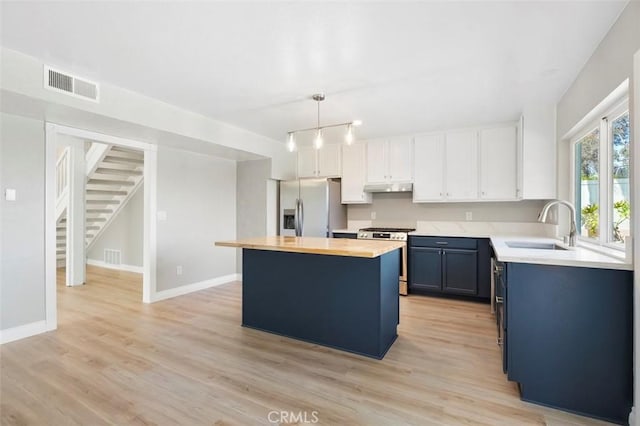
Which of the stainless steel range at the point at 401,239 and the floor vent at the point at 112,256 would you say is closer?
the stainless steel range at the point at 401,239

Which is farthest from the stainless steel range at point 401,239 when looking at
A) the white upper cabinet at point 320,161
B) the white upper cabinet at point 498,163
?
the white upper cabinet at point 320,161

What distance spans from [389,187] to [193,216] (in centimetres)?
297

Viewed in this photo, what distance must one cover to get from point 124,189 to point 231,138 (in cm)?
319

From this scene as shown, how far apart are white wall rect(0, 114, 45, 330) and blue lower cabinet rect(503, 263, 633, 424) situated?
4.05 m

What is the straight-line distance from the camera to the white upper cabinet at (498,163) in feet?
13.4

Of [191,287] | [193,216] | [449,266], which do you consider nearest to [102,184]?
[193,216]

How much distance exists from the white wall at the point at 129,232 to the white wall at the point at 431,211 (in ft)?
13.3

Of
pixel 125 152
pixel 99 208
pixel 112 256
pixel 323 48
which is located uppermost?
pixel 323 48

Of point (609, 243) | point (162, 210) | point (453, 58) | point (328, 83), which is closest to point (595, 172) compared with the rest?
point (609, 243)

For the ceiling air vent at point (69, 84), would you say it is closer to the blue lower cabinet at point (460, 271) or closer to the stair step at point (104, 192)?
the stair step at point (104, 192)

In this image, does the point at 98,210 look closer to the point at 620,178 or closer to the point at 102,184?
the point at 102,184

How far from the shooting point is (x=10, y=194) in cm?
286

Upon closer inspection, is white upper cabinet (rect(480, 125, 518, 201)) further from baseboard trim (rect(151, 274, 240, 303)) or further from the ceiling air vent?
the ceiling air vent

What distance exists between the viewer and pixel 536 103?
3393 mm
